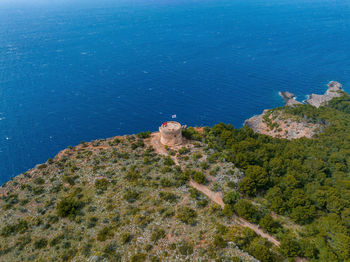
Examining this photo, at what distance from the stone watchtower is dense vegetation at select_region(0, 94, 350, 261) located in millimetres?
2602

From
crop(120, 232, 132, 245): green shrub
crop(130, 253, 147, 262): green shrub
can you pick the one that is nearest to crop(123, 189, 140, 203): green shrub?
crop(120, 232, 132, 245): green shrub

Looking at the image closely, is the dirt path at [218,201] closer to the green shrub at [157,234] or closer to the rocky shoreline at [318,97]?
the green shrub at [157,234]

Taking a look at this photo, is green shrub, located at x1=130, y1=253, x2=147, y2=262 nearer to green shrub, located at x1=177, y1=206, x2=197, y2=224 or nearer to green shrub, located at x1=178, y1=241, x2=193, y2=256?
green shrub, located at x1=178, y1=241, x2=193, y2=256

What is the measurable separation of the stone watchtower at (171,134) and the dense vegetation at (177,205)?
8.54ft

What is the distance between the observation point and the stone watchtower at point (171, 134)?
72894 mm

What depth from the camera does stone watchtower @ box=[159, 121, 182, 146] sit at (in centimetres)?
7289

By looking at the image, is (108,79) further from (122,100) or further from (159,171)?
(159,171)

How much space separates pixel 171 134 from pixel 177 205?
2401 cm

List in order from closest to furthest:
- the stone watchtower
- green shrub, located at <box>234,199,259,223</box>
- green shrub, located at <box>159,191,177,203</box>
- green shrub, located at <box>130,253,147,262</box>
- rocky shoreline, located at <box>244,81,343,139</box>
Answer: green shrub, located at <box>130,253,147,262</box>
green shrub, located at <box>234,199,259,223</box>
green shrub, located at <box>159,191,177,203</box>
the stone watchtower
rocky shoreline, located at <box>244,81,343,139</box>

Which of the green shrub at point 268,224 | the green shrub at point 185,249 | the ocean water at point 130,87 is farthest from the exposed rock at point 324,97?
the green shrub at point 185,249

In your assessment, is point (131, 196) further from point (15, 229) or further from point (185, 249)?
point (15, 229)

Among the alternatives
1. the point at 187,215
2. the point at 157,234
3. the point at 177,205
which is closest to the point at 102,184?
the point at 177,205

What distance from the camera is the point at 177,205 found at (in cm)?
5512

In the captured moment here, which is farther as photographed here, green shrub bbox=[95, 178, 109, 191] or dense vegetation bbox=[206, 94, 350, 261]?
green shrub bbox=[95, 178, 109, 191]
